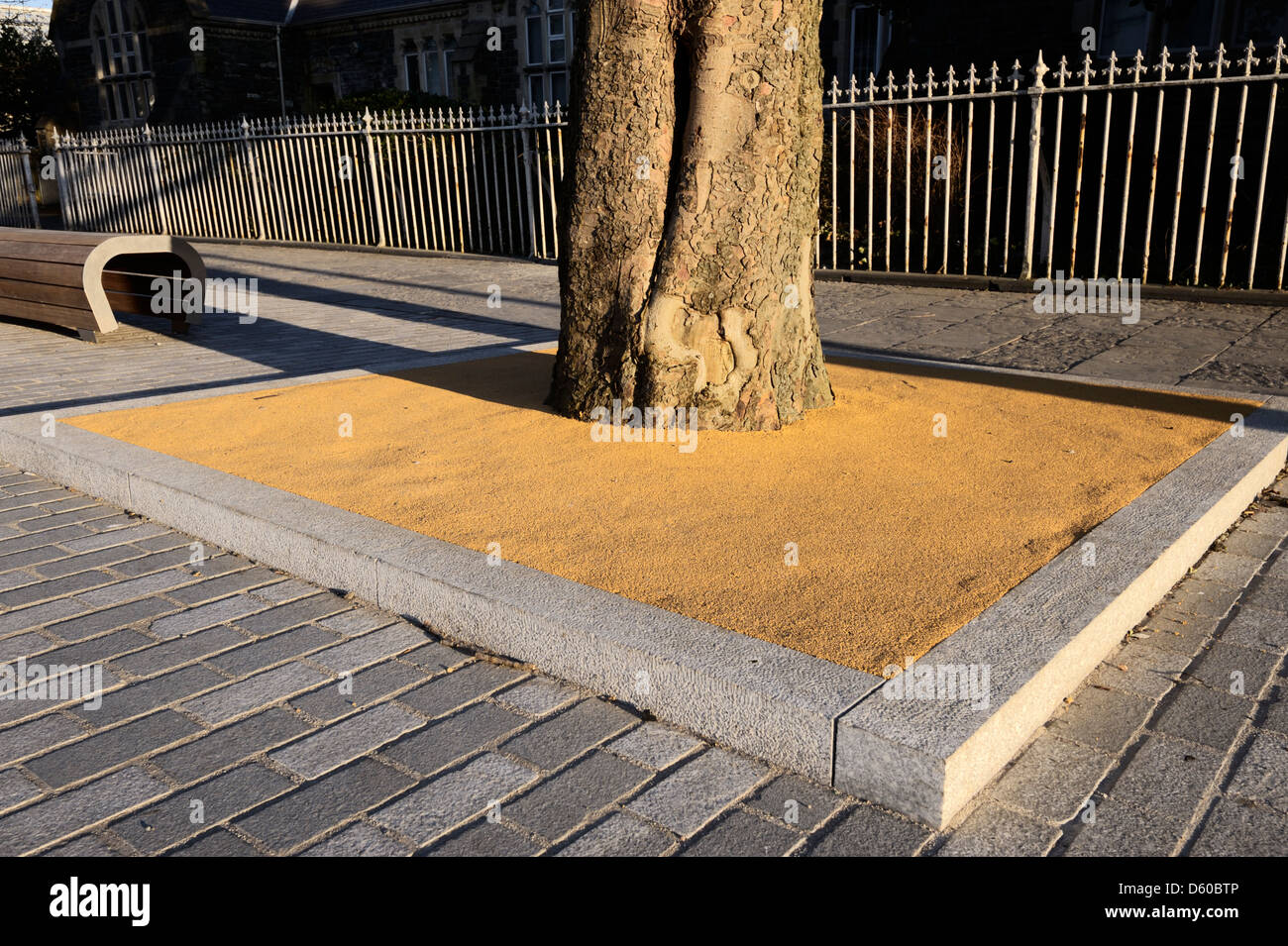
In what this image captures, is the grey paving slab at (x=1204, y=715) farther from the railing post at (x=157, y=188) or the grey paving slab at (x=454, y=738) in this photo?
the railing post at (x=157, y=188)

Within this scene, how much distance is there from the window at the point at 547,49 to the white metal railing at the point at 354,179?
7778 millimetres

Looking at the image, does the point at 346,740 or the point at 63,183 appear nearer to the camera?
the point at 346,740

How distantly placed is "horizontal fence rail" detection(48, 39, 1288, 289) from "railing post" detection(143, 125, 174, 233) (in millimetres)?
552

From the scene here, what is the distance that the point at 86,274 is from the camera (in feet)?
28.8

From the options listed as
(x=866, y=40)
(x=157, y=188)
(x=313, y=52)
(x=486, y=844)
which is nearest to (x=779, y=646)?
(x=486, y=844)

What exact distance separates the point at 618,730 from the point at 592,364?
277cm

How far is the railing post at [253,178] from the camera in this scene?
56.5 ft

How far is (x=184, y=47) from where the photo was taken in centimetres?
2664

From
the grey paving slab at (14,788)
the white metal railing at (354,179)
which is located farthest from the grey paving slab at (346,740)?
the white metal railing at (354,179)

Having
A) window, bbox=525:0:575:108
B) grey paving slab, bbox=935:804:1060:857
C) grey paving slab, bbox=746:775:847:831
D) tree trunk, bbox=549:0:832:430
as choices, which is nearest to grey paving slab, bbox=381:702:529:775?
grey paving slab, bbox=746:775:847:831

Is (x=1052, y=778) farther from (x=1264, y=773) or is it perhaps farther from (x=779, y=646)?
(x=779, y=646)

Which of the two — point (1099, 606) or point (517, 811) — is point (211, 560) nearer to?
point (517, 811)

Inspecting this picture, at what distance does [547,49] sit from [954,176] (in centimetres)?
1533
